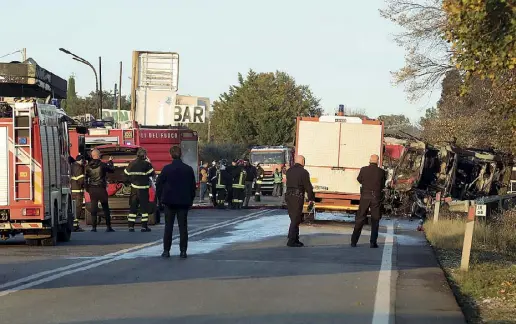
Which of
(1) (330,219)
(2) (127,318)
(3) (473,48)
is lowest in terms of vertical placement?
(1) (330,219)

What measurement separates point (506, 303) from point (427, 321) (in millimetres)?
2271

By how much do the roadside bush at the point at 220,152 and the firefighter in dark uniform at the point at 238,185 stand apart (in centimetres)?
3301

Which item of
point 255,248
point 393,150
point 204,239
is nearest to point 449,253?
point 255,248

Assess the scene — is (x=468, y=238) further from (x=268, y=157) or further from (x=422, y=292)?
(x=268, y=157)

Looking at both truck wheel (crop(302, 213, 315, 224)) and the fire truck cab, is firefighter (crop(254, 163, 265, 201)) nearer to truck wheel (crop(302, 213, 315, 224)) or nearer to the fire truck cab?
truck wheel (crop(302, 213, 315, 224))

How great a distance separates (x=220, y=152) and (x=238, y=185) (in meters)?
35.1

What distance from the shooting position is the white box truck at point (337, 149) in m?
25.9

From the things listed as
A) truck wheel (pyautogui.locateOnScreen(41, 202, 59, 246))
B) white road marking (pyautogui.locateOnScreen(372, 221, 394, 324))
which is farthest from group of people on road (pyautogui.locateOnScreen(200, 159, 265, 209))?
truck wheel (pyautogui.locateOnScreen(41, 202, 59, 246))

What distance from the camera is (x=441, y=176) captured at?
1231 inches

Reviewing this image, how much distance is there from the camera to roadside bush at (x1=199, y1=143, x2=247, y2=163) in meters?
68.7

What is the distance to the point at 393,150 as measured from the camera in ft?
102

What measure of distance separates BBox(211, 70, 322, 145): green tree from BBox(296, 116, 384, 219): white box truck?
2017 inches

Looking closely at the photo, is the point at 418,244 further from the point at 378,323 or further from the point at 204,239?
the point at 378,323

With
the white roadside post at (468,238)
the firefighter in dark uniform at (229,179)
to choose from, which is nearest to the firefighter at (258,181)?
the firefighter in dark uniform at (229,179)
